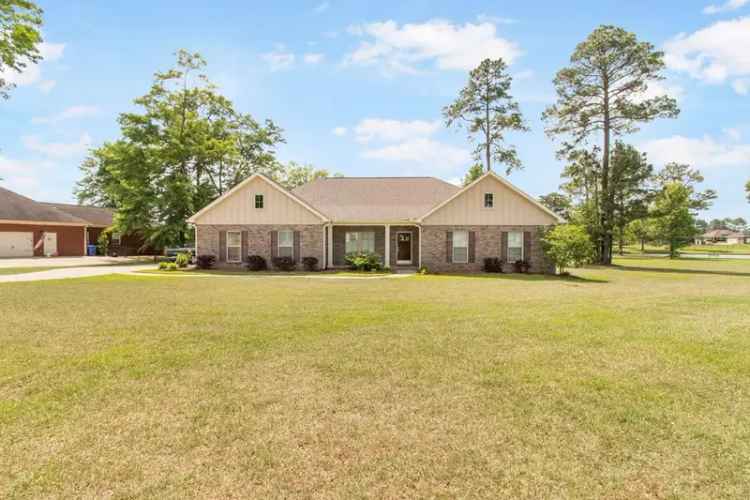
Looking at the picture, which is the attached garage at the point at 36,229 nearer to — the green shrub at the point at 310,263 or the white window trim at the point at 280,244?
the white window trim at the point at 280,244

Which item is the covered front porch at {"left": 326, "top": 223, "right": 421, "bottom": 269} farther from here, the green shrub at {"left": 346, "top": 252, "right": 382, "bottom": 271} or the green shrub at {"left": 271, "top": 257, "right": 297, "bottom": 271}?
the green shrub at {"left": 271, "top": 257, "right": 297, "bottom": 271}

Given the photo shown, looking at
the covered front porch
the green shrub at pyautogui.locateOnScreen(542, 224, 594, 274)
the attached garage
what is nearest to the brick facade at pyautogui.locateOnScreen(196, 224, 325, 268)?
the covered front porch

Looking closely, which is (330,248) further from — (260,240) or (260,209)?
(260,209)

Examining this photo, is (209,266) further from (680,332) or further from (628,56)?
(628,56)

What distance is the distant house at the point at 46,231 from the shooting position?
3098 cm

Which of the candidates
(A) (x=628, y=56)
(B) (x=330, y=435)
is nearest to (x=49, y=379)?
(B) (x=330, y=435)

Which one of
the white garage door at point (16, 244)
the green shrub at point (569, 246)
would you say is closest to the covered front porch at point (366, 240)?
the green shrub at point (569, 246)

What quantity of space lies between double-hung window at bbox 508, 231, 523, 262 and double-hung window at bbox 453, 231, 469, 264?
2.33 metres

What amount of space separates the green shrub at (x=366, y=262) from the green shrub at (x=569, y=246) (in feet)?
29.2

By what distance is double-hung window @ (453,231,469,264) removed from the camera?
2173cm

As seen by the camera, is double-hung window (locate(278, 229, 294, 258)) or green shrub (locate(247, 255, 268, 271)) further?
double-hung window (locate(278, 229, 294, 258))

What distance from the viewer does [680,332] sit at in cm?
727

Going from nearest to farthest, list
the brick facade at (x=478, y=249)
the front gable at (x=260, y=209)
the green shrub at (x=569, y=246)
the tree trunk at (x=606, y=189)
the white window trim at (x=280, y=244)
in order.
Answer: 1. the green shrub at (x=569, y=246)
2. the brick facade at (x=478, y=249)
3. the front gable at (x=260, y=209)
4. the white window trim at (x=280, y=244)
5. the tree trunk at (x=606, y=189)

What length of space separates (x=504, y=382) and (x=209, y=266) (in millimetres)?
20554
